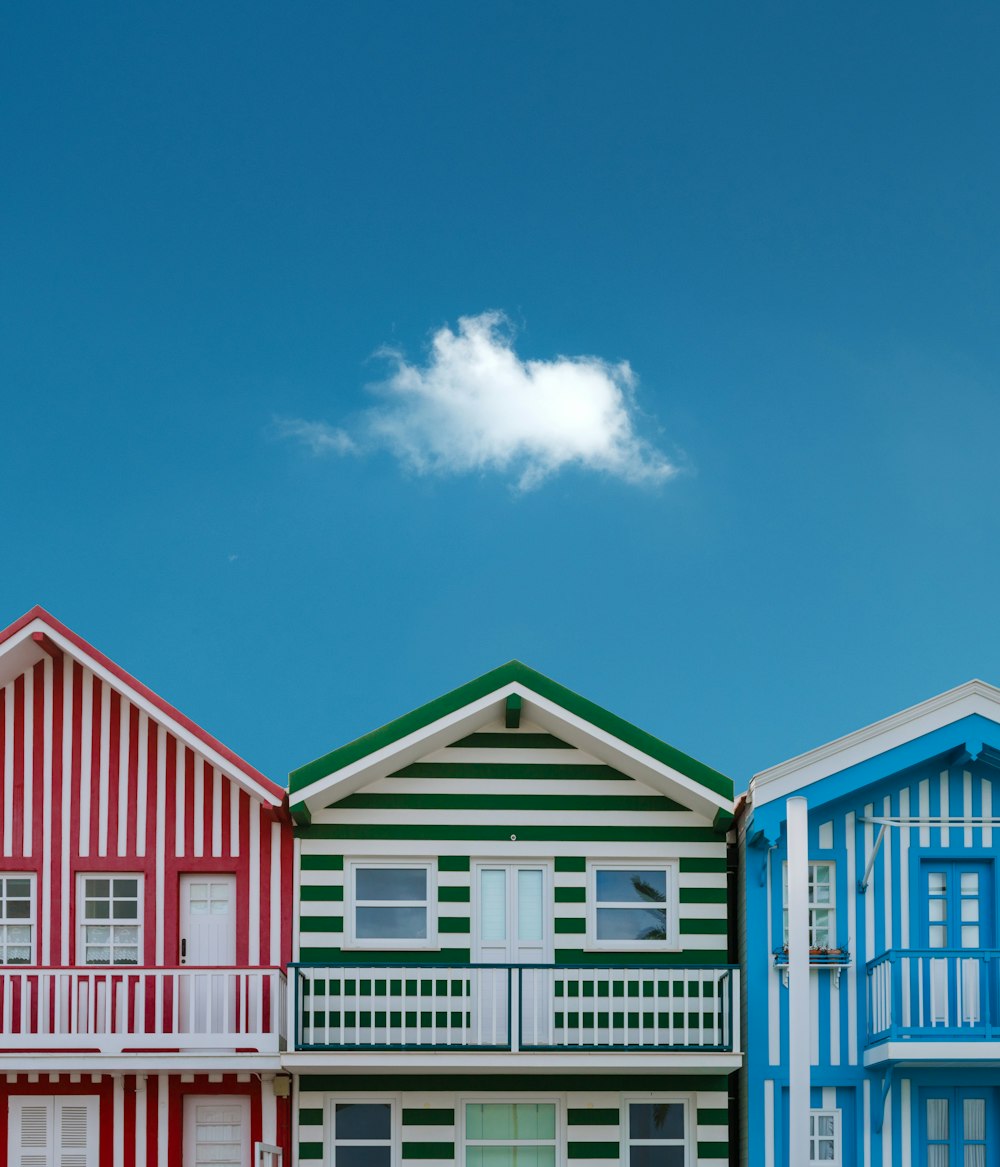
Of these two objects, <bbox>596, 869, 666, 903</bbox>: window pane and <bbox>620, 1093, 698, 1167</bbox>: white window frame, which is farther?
<bbox>596, 869, 666, 903</bbox>: window pane

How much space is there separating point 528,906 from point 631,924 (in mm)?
1467

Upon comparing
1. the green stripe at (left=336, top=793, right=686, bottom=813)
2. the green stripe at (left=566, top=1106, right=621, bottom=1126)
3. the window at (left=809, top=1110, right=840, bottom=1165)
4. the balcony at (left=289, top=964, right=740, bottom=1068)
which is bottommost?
the window at (left=809, top=1110, right=840, bottom=1165)

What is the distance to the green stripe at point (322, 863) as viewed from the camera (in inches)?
902

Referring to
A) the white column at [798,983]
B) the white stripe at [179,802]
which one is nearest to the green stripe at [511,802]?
the white stripe at [179,802]

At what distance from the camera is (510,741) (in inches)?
917

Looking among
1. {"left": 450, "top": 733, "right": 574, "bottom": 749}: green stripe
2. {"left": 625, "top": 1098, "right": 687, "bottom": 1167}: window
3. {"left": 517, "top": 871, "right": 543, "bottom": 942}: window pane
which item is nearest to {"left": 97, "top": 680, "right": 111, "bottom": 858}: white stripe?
{"left": 450, "top": 733, "right": 574, "bottom": 749}: green stripe

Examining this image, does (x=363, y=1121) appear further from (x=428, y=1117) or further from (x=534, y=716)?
(x=534, y=716)

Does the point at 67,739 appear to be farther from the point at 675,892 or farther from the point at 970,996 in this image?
the point at 970,996

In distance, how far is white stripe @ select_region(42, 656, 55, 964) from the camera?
22.8 metres

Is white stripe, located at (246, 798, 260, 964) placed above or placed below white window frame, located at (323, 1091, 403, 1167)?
above

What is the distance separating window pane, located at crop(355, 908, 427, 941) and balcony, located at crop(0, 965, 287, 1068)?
151 centimetres

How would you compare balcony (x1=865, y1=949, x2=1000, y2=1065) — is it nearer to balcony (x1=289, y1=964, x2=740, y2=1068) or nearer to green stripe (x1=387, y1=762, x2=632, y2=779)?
balcony (x1=289, y1=964, x2=740, y2=1068)

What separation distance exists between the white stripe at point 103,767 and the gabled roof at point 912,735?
901 cm

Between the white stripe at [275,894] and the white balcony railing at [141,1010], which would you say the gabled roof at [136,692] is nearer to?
the white stripe at [275,894]
